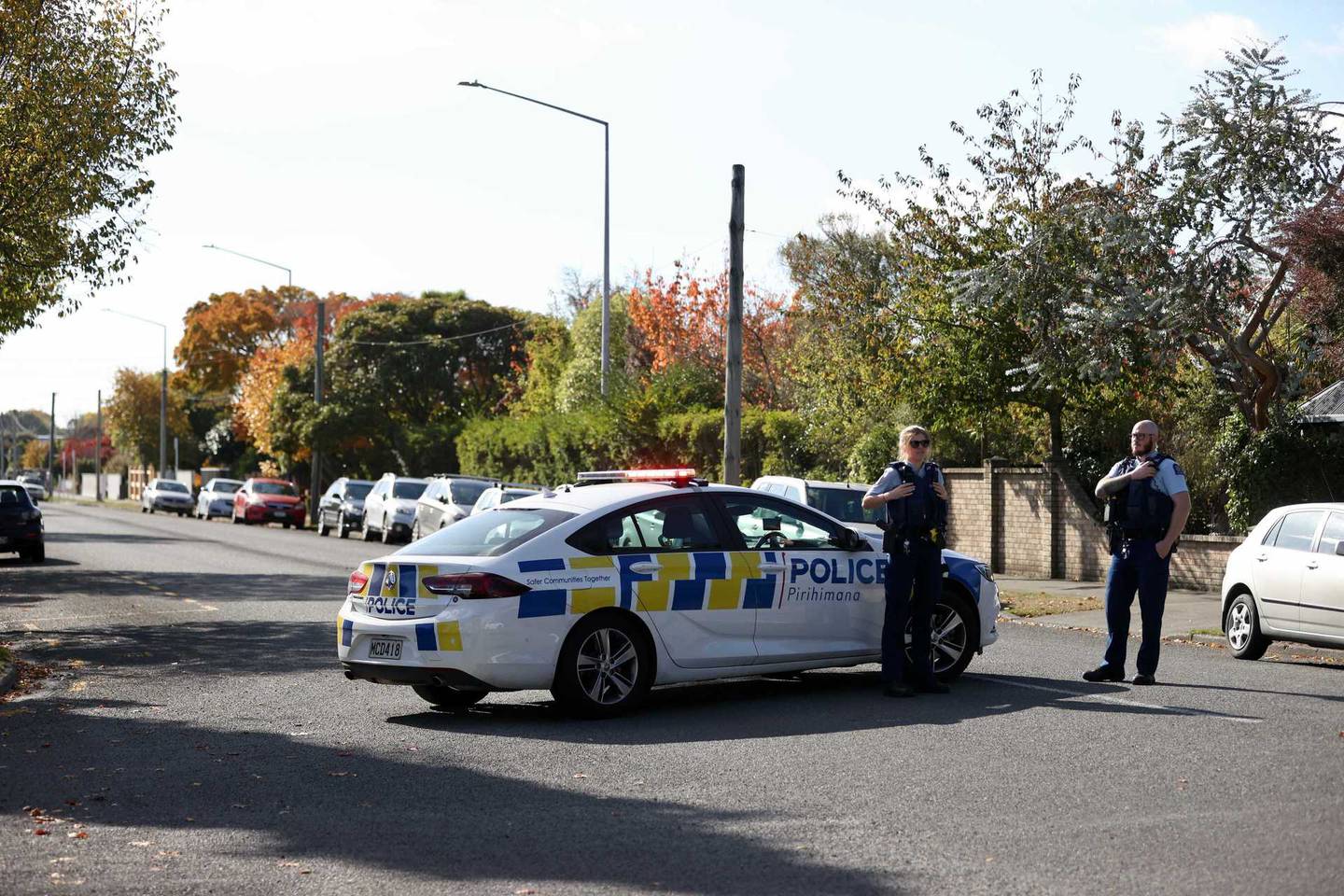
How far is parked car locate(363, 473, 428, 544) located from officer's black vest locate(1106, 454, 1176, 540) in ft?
84.6

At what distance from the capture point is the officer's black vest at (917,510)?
34.5 feet

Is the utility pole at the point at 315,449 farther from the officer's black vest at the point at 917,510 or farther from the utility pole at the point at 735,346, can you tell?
the officer's black vest at the point at 917,510

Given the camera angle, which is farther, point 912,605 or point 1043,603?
point 1043,603

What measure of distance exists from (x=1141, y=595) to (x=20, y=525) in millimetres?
22565

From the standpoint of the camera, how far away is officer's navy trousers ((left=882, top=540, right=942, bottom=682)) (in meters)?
10.6

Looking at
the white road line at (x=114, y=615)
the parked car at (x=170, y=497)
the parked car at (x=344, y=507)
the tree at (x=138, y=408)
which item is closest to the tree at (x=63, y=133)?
the white road line at (x=114, y=615)

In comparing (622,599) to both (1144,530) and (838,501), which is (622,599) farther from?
(838,501)

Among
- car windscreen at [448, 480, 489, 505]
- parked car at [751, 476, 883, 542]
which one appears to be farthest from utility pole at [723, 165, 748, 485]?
car windscreen at [448, 480, 489, 505]

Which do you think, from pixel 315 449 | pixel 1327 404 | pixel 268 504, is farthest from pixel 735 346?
pixel 315 449

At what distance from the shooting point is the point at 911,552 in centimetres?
1056

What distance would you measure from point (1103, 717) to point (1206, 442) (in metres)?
14.1

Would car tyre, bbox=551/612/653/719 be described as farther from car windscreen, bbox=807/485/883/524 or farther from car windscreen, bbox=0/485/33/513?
car windscreen, bbox=0/485/33/513

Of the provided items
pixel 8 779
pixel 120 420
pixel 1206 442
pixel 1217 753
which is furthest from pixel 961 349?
pixel 120 420

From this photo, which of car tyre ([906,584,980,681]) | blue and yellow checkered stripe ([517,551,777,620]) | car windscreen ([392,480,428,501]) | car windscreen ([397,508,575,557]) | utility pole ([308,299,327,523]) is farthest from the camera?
utility pole ([308,299,327,523])
